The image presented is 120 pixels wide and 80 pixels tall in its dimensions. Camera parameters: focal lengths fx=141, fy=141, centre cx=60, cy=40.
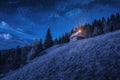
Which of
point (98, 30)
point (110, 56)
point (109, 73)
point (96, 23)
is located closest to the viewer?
point (109, 73)

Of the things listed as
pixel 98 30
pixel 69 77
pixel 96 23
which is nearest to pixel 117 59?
pixel 69 77

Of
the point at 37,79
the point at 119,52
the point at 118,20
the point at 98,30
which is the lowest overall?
the point at 37,79

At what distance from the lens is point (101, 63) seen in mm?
17719

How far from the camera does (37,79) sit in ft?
70.1

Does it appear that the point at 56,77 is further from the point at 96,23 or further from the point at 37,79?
the point at 96,23

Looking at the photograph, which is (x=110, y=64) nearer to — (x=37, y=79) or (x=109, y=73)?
(x=109, y=73)

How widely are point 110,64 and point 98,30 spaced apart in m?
75.2

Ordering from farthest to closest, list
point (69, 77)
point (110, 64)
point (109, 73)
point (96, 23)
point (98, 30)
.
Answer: point (96, 23) < point (98, 30) < point (69, 77) < point (110, 64) < point (109, 73)

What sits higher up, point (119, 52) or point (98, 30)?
point (98, 30)

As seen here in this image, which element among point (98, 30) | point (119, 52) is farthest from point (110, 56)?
point (98, 30)

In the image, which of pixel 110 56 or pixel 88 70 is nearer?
pixel 88 70

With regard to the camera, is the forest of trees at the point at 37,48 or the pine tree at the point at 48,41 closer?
the forest of trees at the point at 37,48

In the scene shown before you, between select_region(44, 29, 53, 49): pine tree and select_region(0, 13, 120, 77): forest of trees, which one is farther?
select_region(44, 29, 53, 49): pine tree

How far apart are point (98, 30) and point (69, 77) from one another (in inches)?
2983
